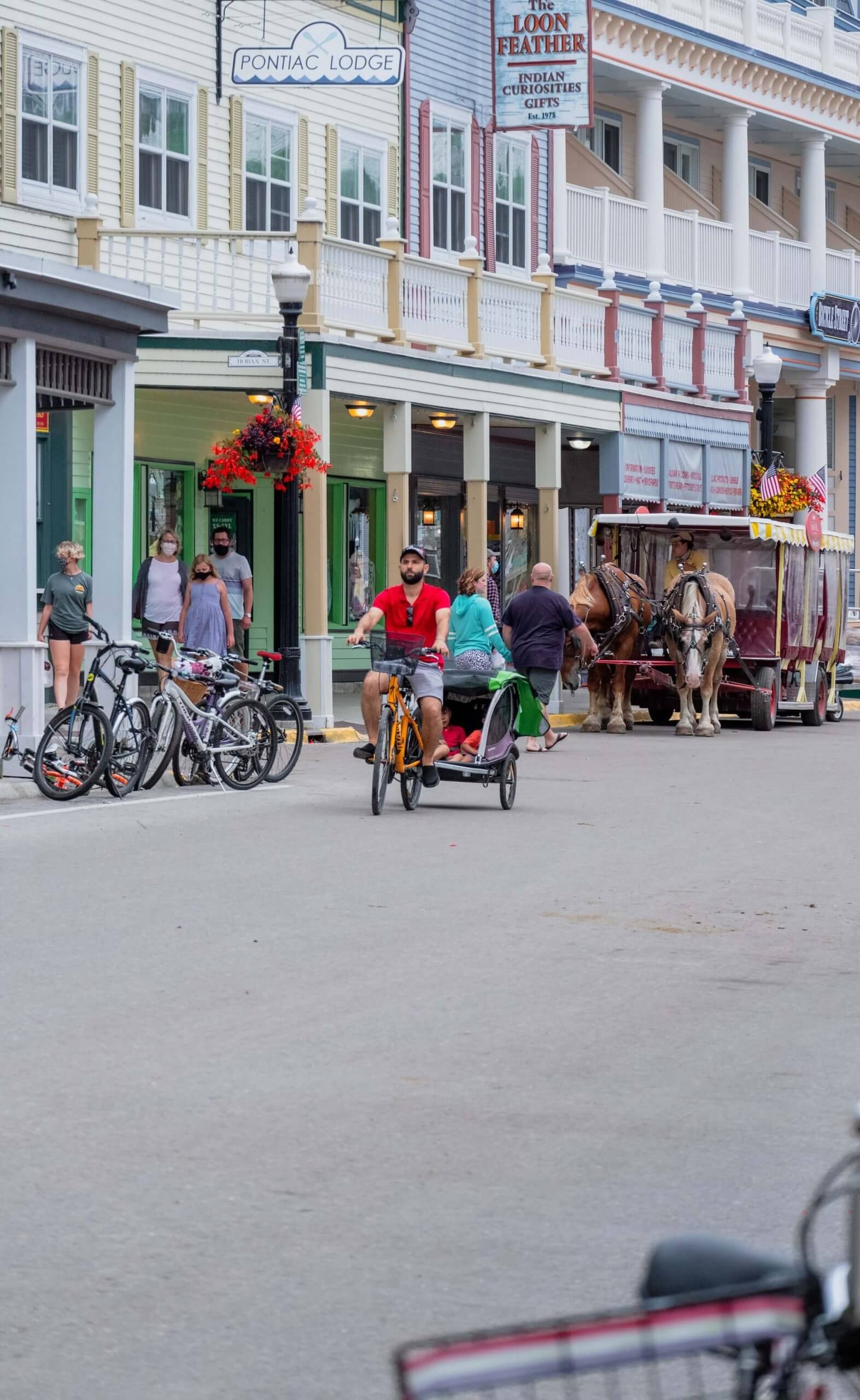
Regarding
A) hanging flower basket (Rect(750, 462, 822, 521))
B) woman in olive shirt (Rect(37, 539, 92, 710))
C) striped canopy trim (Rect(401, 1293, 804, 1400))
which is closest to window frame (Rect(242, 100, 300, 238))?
woman in olive shirt (Rect(37, 539, 92, 710))

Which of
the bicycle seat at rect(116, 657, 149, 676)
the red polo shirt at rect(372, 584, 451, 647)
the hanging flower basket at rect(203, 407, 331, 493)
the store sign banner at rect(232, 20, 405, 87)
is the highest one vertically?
the store sign banner at rect(232, 20, 405, 87)

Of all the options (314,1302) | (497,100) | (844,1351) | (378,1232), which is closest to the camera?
(844,1351)

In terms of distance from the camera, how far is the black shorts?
19922mm

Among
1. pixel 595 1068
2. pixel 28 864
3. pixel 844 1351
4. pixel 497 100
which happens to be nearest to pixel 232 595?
pixel 497 100

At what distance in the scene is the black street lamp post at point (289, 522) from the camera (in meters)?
22.9

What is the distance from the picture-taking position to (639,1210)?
5.44 metres

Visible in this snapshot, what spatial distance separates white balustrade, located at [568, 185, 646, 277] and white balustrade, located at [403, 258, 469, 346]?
20.5ft

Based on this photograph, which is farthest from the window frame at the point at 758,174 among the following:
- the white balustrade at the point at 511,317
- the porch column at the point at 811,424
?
the white balustrade at the point at 511,317

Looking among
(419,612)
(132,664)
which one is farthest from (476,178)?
(132,664)

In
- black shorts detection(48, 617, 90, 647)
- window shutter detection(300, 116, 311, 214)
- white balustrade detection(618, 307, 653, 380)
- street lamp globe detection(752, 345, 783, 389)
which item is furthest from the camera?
white balustrade detection(618, 307, 653, 380)

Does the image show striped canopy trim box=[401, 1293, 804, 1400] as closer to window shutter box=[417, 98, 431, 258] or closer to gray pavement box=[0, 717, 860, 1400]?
gray pavement box=[0, 717, 860, 1400]

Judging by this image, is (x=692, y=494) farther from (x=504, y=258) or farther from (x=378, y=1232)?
(x=378, y=1232)

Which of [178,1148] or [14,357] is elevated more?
[14,357]

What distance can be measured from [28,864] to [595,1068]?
5962 mm
